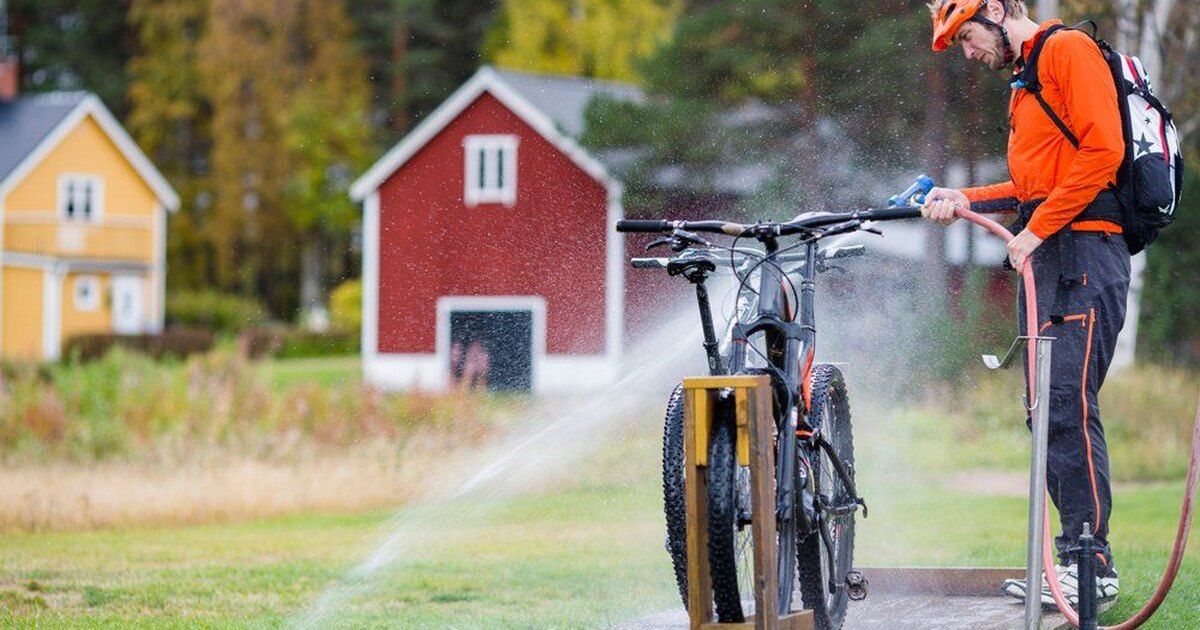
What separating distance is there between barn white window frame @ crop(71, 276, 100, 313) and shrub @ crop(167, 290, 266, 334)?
258 centimetres

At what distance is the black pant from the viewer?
5844mm

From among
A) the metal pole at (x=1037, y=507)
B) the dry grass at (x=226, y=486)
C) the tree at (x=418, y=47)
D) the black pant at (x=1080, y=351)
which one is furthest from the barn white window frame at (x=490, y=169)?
the metal pole at (x=1037, y=507)

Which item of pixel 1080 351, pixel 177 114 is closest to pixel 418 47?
pixel 177 114

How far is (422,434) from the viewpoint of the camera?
13719 mm

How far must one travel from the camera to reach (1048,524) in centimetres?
542

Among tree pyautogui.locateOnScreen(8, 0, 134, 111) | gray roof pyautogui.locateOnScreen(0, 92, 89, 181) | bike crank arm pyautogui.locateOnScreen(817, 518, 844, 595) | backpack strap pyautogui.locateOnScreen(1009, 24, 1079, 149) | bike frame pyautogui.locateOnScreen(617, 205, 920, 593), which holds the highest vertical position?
tree pyautogui.locateOnScreen(8, 0, 134, 111)

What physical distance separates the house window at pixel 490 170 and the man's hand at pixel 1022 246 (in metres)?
23.8

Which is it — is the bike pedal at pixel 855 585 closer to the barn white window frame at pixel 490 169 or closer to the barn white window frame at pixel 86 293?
the barn white window frame at pixel 490 169

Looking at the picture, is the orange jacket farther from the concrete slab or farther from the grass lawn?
the grass lawn

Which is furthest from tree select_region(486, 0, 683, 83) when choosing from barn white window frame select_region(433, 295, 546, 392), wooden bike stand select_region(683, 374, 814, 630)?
wooden bike stand select_region(683, 374, 814, 630)

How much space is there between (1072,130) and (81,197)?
43.4 m

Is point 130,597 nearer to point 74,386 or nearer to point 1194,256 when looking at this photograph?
point 74,386

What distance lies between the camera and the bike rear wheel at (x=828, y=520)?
5.48 m

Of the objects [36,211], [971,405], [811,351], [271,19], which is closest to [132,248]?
[36,211]
